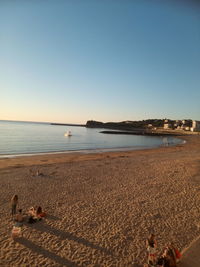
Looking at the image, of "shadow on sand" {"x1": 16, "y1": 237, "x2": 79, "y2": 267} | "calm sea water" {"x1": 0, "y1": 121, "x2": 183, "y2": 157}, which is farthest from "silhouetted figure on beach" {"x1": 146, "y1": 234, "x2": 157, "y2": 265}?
"calm sea water" {"x1": 0, "y1": 121, "x2": 183, "y2": 157}

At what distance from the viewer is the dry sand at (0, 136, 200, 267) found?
574 centimetres

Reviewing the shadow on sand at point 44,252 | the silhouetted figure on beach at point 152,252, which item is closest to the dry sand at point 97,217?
the shadow on sand at point 44,252

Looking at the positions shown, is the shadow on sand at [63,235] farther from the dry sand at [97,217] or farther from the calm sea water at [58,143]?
the calm sea water at [58,143]

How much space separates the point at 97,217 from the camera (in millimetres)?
7988

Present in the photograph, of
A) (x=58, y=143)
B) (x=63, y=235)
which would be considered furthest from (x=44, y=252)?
(x=58, y=143)

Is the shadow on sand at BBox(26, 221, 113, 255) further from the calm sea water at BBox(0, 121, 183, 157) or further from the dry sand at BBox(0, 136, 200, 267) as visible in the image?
the calm sea water at BBox(0, 121, 183, 157)

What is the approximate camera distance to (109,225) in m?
7.38

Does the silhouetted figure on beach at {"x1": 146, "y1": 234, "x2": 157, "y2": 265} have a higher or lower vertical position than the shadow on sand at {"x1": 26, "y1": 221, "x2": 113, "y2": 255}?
higher

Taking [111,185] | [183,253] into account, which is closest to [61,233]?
[183,253]

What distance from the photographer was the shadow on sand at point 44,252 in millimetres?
5381

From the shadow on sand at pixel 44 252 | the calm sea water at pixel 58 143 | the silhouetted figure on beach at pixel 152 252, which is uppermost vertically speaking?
the silhouetted figure on beach at pixel 152 252

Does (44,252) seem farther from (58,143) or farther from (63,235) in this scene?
(58,143)

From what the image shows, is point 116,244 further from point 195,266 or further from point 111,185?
point 111,185

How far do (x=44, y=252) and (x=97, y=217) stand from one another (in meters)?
2.75
